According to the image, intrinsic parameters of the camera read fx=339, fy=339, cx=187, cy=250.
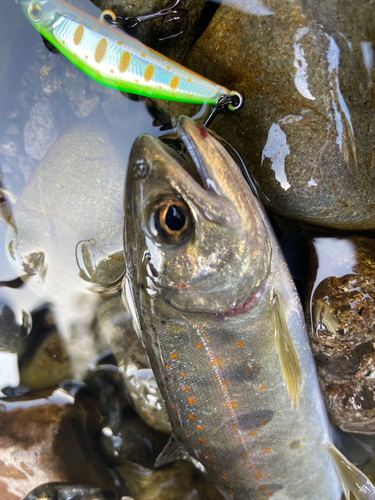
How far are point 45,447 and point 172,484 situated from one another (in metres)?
1.12

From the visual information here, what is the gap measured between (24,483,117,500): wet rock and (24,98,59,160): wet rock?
2.81 meters

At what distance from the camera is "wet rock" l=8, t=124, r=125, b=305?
2.75 meters

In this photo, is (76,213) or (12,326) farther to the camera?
(12,326)

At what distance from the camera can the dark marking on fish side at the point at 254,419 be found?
220 centimetres

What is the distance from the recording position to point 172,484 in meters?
2.90

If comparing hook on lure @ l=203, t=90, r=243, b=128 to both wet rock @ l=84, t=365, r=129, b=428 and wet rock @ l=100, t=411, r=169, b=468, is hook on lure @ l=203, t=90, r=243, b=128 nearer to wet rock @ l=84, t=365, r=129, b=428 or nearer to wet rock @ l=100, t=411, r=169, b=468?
wet rock @ l=84, t=365, r=129, b=428

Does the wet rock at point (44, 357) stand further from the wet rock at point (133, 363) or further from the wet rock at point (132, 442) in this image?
the wet rock at point (132, 442)

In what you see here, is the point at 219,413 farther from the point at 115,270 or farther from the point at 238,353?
the point at 115,270

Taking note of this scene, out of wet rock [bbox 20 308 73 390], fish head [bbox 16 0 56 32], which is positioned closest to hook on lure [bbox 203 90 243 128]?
fish head [bbox 16 0 56 32]

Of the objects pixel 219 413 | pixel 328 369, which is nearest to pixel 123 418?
pixel 219 413

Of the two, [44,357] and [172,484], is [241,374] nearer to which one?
[172,484]

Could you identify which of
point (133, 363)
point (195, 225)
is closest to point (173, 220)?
point (195, 225)

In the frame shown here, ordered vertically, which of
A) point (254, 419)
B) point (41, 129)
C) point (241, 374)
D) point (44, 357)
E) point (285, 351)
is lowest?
point (44, 357)

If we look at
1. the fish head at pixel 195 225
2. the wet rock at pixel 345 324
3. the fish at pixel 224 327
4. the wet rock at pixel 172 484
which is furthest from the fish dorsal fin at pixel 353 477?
the fish head at pixel 195 225
